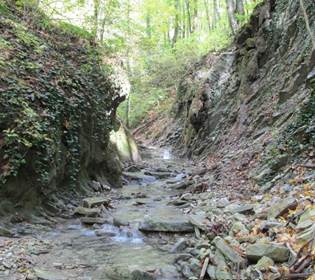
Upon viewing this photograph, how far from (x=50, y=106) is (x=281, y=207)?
5.39 m

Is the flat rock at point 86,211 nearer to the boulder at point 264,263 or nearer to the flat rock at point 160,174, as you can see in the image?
the boulder at point 264,263

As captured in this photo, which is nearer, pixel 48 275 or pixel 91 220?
pixel 48 275

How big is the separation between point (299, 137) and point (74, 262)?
4744 millimetres

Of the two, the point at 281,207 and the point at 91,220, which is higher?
the point at 281,207

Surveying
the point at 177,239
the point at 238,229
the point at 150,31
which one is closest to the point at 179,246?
the point at 177,239

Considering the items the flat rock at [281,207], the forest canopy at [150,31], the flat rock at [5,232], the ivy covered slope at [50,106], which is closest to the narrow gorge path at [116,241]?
the flat rock at [5,232]

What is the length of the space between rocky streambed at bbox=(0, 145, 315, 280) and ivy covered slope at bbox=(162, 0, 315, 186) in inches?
39.5

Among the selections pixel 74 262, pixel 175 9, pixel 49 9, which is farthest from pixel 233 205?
pixel 175 9

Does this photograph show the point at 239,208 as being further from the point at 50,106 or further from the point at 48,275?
the point at 50,106

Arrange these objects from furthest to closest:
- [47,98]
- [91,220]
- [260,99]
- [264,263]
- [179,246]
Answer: [260,99] → [47,98] → [91,220] → [179,246] → [264,263]

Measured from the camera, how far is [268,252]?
15.3 ft

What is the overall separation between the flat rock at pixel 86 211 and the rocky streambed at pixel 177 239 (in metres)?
0.02

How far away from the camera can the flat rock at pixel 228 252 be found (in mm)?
4961

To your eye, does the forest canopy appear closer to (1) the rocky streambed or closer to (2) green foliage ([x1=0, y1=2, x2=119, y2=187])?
(2) green foliage ([x1=0, y1=2, x2=119, y2=187])
